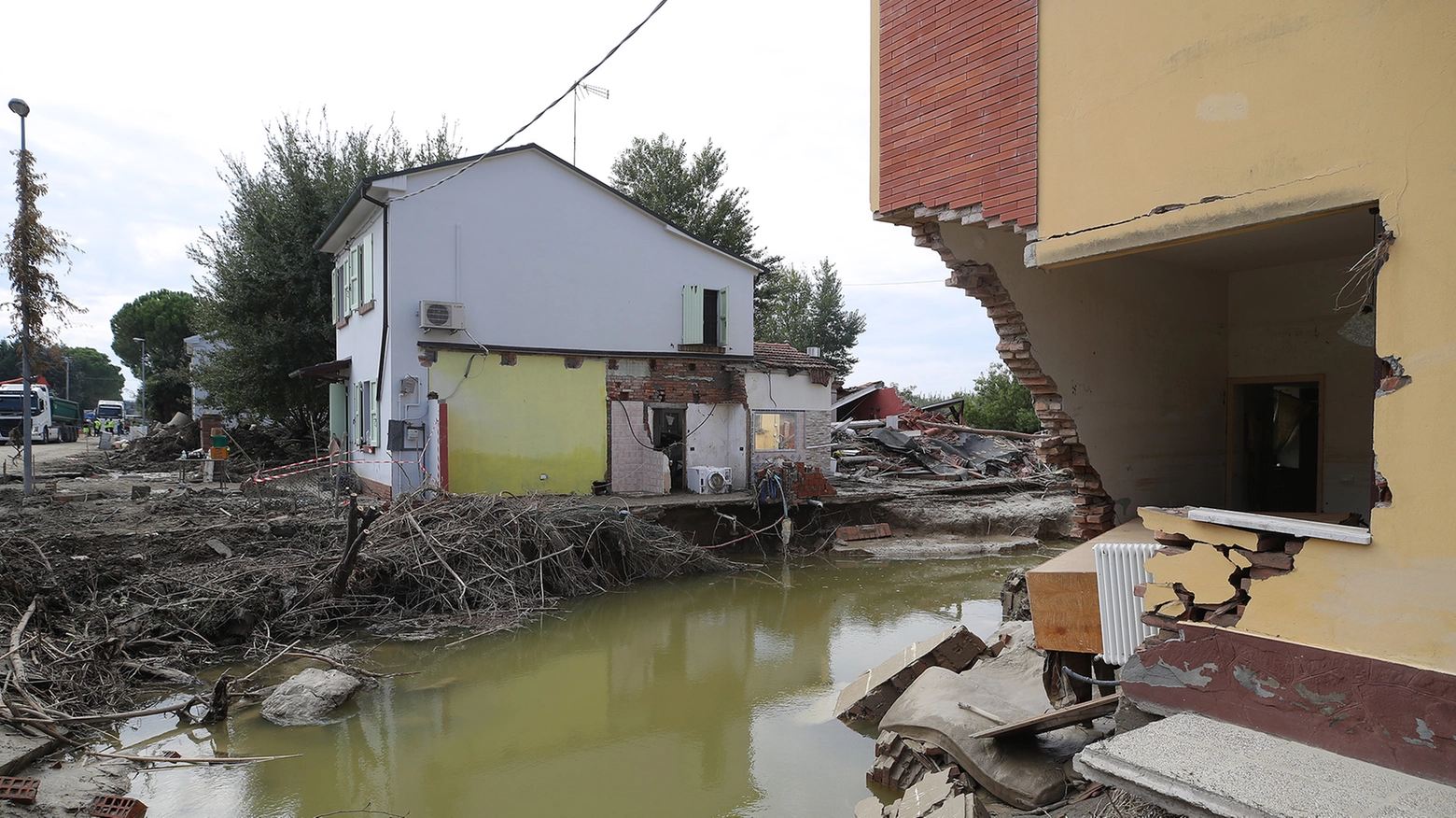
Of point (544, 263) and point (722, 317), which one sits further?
point (722, 317)

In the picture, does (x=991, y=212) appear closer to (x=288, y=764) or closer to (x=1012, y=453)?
(x=288, y=764)

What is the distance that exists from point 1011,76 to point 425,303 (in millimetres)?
11366

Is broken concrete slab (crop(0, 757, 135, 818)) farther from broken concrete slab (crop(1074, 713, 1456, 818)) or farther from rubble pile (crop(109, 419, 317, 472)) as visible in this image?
rubble pile (crop(109, 419, 317, 472))

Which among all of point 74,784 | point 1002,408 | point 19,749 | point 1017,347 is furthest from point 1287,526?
point 1002,408

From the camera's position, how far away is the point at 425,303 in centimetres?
1416

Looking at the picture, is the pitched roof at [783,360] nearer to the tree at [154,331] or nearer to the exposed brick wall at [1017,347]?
the exposed brick wall at [1017,347]

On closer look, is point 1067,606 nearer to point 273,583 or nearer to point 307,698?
point 307,698

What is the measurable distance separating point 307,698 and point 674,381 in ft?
34.9

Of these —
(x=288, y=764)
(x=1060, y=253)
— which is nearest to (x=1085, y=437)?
(x=1060, y=253)

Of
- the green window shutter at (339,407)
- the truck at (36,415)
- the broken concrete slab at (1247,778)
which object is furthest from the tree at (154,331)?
the broken concrete slab at (1247,778)

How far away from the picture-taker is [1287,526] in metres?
3.90

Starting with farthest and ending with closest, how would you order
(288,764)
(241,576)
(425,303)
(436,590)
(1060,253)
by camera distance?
(425,303) < (436,590) < (241,576) < (288,764) < (1060,253)

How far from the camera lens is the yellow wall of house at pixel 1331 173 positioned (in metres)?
3.53

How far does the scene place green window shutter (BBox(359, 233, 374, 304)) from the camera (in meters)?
14.9
